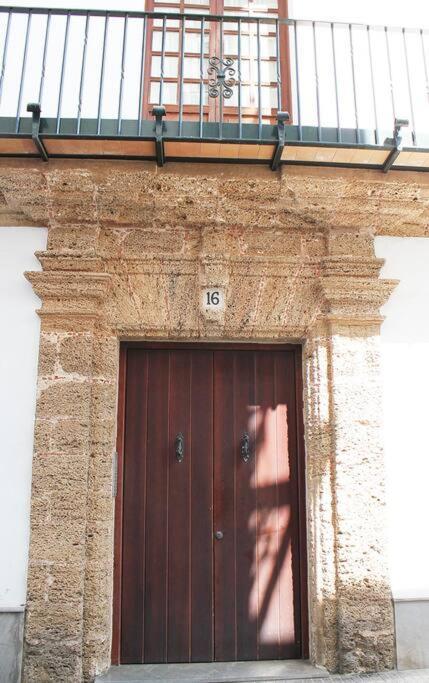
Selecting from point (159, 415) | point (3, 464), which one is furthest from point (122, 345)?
point (3, 464)

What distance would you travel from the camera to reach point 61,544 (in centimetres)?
313

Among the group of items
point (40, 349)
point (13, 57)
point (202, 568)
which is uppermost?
point (13, 57)

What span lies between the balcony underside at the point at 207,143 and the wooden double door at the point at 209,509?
3.84 ft

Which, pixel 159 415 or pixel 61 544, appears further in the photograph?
pixel 159 415

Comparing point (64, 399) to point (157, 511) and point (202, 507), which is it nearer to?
point (157, 511)

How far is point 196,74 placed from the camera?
4.14m

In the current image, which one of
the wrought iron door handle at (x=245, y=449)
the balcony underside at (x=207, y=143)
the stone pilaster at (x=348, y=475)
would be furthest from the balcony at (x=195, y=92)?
the wrought iron door handle at (x=245, y=449)

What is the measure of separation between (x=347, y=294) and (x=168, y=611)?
2147 mm

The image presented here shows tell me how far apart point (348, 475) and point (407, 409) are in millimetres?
561

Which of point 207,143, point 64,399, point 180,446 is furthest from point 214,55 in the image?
point 180,446

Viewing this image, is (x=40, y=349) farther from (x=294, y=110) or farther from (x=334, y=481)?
(x=294, y=110)

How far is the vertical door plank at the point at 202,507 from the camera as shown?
11.0 ft

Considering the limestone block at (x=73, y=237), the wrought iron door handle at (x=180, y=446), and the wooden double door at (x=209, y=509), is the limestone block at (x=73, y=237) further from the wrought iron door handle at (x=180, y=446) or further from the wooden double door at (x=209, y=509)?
the wrought iron door handle at (x=180, y=446)

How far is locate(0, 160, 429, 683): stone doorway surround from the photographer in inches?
124
